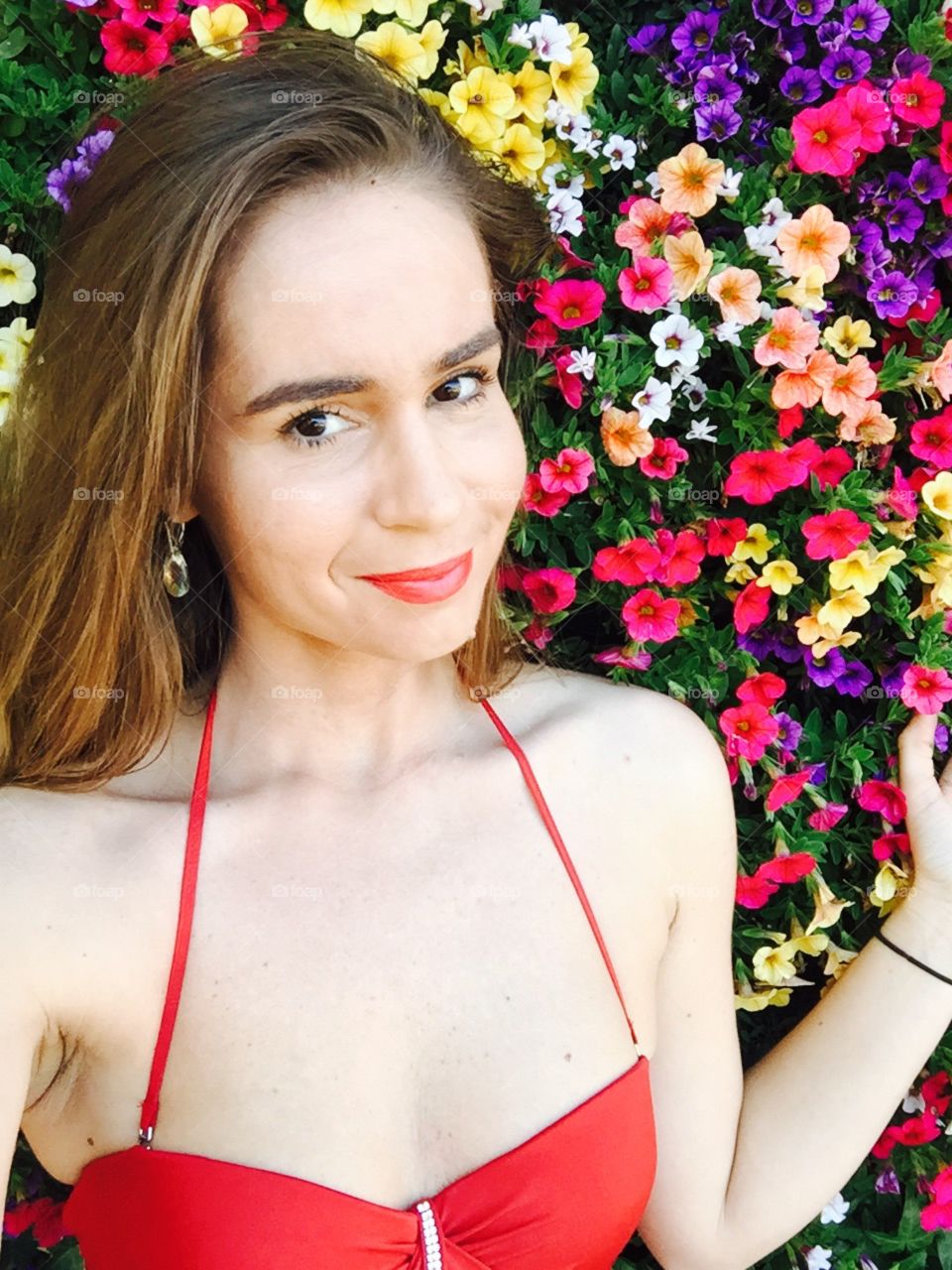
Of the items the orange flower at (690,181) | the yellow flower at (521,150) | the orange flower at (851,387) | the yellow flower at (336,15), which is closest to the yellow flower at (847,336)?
the orange flower at (851,387)

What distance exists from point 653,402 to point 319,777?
2.14 ft

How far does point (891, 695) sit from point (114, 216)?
1172 mm

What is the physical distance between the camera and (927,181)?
1.61 m

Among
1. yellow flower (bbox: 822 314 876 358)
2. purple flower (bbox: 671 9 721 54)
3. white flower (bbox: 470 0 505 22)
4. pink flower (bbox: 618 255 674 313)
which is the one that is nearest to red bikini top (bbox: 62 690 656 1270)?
pink flower (bbox: 618 255 674 313)

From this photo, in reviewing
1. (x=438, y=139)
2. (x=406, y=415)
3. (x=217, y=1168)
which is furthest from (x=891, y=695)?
(x=217, y=1168)

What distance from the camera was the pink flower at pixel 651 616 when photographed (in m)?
Result: 1.68

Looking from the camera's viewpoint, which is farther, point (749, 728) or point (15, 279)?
point (749, 728)

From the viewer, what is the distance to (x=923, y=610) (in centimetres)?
169

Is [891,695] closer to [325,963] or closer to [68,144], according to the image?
[325,963]

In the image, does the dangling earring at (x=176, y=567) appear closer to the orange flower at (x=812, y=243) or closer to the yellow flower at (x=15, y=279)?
the yellow flower at (x=15, y=279)

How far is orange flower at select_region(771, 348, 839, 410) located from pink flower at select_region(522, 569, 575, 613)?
36 centimetres

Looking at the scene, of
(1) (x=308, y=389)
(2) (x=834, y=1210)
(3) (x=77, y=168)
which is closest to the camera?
(1) (x=308, y=389)

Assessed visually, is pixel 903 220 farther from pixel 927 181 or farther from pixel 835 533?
pixel 835 533

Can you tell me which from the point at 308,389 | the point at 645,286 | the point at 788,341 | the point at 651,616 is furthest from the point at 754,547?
the point at 308,389
